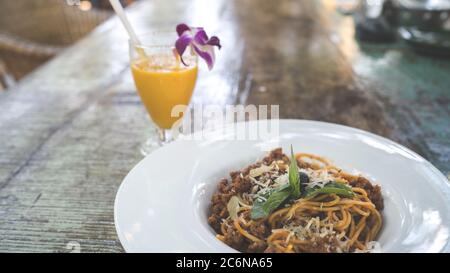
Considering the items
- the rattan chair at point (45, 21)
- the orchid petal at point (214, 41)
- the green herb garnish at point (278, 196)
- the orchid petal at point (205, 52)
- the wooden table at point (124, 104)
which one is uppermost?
the orchid petal at point (214, 41)

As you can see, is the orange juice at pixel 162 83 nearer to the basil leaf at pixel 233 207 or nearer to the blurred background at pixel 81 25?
the basil leaf at pixel 233 207

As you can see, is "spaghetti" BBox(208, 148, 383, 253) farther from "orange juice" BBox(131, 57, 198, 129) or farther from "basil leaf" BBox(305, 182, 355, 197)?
"orange juice" BBox(131, 57, 198, 129)

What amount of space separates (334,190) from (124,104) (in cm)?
88

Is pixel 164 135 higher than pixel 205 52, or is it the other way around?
pixel 205 52

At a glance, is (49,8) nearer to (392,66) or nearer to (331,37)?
(331,37)

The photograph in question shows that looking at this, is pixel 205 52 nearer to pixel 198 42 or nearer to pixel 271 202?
pixel 198 42

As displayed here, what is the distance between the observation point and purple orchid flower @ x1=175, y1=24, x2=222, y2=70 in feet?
3.06

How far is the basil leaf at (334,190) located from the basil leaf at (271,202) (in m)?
0.04

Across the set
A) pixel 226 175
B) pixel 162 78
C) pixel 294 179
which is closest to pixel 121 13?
pixel 162 78

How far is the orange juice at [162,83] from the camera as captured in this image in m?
1.06

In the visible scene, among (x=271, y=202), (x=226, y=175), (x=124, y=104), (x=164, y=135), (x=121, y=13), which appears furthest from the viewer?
(x=124, y=104)

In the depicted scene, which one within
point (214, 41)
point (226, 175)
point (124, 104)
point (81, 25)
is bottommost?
point (81, 25)

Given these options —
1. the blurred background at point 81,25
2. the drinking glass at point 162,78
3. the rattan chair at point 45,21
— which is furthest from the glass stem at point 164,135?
the rattan chair at point 45,21

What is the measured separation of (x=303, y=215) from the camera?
71cm
